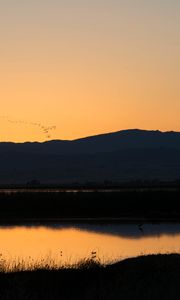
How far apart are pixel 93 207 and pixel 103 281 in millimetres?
37071

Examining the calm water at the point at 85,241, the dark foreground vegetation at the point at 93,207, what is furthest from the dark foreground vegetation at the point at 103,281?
the dark foreground vegetation at the point at 93,207

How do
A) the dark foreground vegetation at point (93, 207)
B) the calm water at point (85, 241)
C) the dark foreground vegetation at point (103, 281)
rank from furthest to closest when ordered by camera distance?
the dark foreground vegetation at point (93, 207), the calm water at point (85, 241), the dark foreground vegetation at point (103, 281)

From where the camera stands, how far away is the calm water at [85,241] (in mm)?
26750

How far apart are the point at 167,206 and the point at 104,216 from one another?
20.1 feet

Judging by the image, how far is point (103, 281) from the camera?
15.6 meters

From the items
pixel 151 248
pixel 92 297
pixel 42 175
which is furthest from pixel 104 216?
pixel 42 175

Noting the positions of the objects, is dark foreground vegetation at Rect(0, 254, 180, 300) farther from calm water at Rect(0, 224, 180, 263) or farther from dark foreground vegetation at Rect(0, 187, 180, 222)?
dark foreground vegetation at Rect(0, 187, 180, 222)

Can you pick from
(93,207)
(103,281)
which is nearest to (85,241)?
(103,281)

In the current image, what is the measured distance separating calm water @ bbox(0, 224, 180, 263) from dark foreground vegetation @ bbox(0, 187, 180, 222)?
20.8 feet

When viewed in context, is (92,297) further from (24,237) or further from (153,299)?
(24,237)

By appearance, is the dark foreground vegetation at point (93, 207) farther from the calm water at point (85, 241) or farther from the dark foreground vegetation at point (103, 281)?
the dark foreground vegetation at point (103, 281)

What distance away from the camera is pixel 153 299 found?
10.1m

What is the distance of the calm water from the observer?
2675 cm

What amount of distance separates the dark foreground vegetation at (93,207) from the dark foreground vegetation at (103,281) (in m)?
25.8
